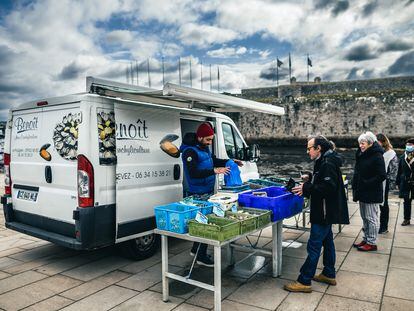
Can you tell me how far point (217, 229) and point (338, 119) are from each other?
4297 centimetres

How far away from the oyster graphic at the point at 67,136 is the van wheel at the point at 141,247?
157cm

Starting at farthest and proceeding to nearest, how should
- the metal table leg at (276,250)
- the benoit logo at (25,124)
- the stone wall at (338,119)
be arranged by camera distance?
1. the stone wall at (338,119)
2. the benoit logo at (25,124)
3. the metal table leg at (276,250)

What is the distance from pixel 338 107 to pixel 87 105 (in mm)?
42640

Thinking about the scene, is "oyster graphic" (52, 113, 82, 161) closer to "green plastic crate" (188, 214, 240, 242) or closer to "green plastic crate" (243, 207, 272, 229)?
"green plastic crate" (188, 214, 240, 242)

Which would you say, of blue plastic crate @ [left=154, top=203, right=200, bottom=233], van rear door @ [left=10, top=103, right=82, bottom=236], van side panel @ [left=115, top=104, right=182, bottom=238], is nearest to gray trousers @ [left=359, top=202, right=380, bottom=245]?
van side panel @ [left=115, top=104, right=182, bottom=238]

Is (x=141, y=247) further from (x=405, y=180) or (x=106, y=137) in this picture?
(x=405, y=180)

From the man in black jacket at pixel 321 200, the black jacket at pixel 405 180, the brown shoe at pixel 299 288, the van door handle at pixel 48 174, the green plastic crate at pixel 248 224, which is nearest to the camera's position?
the green plastic crate at pixel 248 224

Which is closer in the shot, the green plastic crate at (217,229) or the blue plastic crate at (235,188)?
the green plastic crate at (217,229)

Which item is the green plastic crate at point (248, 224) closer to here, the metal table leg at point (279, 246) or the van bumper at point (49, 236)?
the metal table leg at point (279, 246)

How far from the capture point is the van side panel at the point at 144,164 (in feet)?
15.9

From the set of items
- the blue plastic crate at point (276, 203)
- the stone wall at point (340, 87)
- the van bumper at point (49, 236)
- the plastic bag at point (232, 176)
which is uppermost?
the stone wall at point (340, 87)

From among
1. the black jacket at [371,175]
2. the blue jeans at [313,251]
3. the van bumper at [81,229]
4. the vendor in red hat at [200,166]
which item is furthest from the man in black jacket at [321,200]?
the van bumper at [81,229]

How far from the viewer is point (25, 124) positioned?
213 inches

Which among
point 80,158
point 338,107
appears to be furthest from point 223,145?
point 338,107
